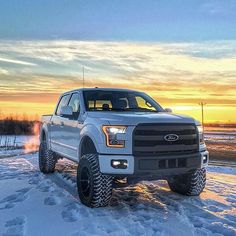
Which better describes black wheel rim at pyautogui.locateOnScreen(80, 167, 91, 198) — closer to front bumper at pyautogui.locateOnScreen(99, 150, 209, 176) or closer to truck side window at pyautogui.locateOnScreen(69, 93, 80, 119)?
front bumper at pyautogui.locateOnScreen(99, 150, 209, 176)

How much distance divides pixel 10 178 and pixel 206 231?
6.00 m

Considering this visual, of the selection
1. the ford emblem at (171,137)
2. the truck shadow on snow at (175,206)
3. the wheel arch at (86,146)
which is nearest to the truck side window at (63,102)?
the truck shadow on snow at (175,206)

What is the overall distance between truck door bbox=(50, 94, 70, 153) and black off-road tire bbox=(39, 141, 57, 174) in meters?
0.54

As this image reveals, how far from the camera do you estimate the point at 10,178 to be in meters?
10.2

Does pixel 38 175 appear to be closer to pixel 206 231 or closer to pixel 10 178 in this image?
pixel 10 178

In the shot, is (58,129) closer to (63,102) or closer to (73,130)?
(63,102)

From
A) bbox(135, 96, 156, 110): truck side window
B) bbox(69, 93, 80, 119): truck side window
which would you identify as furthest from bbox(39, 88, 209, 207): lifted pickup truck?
bbox(135, 96, 156, 110): truck side window

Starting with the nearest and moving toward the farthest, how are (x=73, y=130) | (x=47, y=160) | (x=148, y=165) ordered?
(x=148, y=165), (x=73, y=130), (x=47, y=160)

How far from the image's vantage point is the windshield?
8.41m

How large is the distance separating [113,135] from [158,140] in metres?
0.75

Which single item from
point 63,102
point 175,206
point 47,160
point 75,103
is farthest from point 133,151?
point 47,160

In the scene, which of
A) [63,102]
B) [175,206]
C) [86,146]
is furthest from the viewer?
[63,102]

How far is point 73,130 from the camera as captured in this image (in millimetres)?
8461

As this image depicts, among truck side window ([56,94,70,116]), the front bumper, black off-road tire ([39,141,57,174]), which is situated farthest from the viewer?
black off-road tire ([39,141,57,174])
